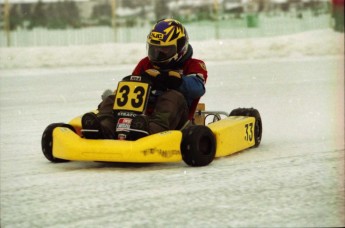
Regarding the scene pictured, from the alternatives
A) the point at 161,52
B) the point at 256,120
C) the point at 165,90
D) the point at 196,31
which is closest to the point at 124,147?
the point at 165,90

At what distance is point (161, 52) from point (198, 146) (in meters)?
1.13

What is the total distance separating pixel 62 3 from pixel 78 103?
15143 mm

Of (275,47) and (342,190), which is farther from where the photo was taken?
(275,47)

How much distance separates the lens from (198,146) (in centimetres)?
656

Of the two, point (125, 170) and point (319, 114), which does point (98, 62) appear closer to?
point (319, 114)

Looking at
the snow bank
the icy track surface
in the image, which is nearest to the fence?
the snow bank

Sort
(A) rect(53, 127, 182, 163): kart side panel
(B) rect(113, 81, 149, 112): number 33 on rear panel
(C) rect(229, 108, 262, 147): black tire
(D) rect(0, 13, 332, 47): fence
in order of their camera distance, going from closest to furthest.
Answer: (A) rect(53, 127, 182, 163): kart side panel → (B) rect(113, 81, 149, 112): number 33 on rear panel → (C) rect(229, 108, 262, 147): black tire → (D) rect(0, 13, 332, 47): fence

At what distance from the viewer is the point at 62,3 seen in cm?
2653

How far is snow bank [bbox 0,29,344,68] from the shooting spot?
1838 centimetres

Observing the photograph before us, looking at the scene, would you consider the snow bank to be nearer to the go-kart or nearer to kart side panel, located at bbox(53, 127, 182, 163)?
the go-kart

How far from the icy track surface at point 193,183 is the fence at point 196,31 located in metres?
12.3

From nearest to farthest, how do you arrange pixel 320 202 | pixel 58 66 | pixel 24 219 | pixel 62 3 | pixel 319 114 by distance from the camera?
pixel 24 219
pixel 320 202
pixel 319 114
pixel 58 66
pixel 62 3

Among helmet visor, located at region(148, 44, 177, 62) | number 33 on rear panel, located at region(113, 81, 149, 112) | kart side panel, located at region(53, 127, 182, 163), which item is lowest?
kart side panel, located at region(53, 127, 182, 163)

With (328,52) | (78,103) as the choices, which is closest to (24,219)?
(78,103)
